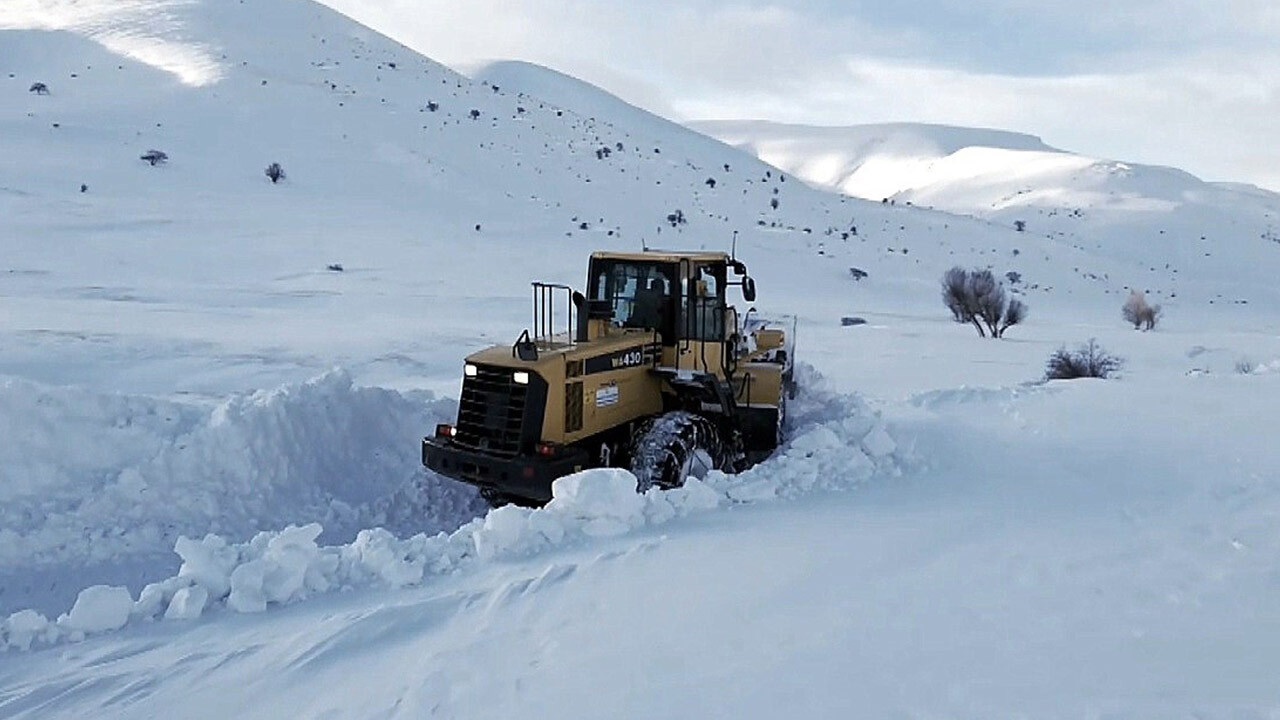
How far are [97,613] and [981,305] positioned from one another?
2578 cm

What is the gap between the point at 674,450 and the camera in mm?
8461

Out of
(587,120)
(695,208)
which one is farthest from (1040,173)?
(695,208)

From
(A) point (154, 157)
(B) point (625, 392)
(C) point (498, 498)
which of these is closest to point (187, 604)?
(C) point (498, 498)

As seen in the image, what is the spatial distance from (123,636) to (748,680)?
351cm

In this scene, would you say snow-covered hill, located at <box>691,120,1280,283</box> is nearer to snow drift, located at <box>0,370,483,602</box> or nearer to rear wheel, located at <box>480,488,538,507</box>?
rear wheel, located at <box>480,488,538,507</box>

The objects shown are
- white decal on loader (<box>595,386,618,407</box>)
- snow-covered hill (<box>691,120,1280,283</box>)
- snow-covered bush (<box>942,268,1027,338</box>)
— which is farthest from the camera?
snow-covered hill (<box>691,120,1280,283</box>)

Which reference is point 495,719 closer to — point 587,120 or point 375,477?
point 375,477

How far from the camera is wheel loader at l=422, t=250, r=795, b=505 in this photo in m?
8.12

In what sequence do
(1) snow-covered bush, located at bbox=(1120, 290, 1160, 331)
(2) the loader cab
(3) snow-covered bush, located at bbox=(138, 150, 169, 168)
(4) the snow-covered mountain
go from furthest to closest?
(3) snow-covered bush, located at bbox=(138, 150, 169, 168) → (1) snow-covered bush, located at bbox=(1120, 290, 1160, 331) → (2) the loader cab → (4) the snow-covered mountain

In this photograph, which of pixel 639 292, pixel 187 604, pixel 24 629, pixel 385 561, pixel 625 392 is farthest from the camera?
pixel 639 292

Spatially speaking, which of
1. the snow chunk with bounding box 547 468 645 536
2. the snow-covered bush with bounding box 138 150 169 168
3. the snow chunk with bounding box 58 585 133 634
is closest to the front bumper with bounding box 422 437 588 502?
the snow chunk with bounding box 547 468 645 536

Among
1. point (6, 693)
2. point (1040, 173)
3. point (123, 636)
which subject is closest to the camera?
point (6, 693)

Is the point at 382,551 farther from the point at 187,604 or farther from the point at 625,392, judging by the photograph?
the point at 625,392

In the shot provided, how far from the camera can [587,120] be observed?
65.2m
